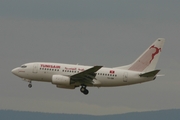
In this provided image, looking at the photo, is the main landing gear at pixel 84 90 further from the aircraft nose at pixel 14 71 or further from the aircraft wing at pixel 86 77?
the aircraft nose at pixel 14 71

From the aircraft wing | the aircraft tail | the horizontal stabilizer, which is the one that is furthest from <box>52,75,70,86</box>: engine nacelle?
the horizontal stabilizer

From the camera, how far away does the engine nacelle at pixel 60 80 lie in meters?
96.2

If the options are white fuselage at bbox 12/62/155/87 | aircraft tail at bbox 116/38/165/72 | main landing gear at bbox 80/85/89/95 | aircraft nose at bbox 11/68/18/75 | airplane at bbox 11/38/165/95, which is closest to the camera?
airplane at bbox 11/38/165/95

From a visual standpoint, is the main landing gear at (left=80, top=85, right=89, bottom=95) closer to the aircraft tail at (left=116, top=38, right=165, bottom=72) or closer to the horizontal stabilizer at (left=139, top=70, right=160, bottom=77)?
the aircraft tail at (left=116, top=38, right=165, bottom=72)

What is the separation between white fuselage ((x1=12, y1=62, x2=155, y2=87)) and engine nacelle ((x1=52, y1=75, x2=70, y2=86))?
2.84 ft

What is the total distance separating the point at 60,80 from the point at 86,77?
142 inches

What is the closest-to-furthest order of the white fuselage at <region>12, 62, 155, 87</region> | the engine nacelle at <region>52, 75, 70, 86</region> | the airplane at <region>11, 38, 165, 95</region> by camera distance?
the engine nacelle at <region>52, 75, 70, 86</region>, the airplane at <region>11, 38, 165, 95</region>, the white fuselage at <region>12, 62, 155, 87</region>

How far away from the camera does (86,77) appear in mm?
97188

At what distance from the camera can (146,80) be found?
9669 centimetres

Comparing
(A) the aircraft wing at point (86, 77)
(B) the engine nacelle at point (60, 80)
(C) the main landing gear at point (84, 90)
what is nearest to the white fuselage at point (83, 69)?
(A) the aircraft wing at point (86, 77)

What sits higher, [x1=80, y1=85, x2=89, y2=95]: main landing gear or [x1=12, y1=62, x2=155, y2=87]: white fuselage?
[x1=12, y1=62, x2=155, y2=87]: white fuselage

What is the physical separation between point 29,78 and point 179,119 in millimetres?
58858

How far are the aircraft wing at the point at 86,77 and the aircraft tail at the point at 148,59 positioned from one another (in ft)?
17.6

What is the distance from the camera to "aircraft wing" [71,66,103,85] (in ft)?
314
